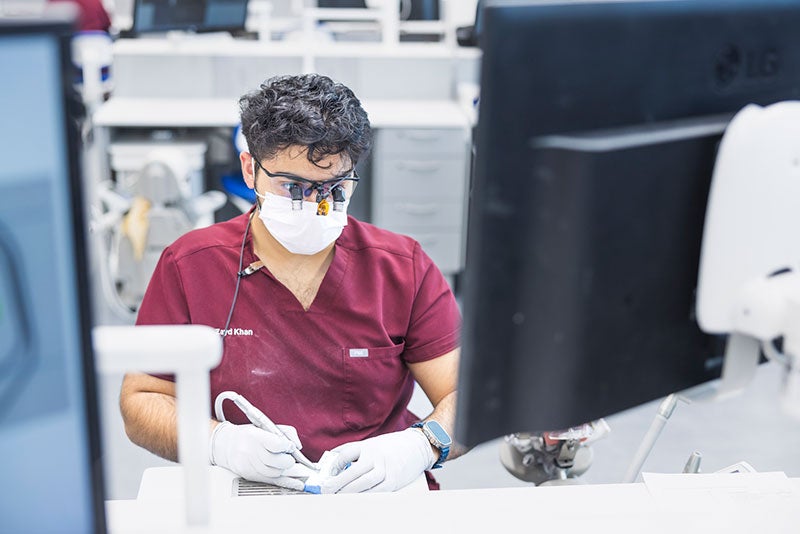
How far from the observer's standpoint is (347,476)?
121 centimetres

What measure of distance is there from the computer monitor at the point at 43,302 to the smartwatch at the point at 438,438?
73cm

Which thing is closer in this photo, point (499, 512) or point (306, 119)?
point (499, 512)

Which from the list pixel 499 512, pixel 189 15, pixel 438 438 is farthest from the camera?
pixel 189 15

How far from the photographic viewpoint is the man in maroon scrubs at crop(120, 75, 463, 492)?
4.53 ft

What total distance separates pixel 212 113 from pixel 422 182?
0.94 metres

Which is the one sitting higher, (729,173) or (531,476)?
(729,173)

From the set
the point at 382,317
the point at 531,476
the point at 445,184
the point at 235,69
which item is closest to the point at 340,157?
the point at 382,317

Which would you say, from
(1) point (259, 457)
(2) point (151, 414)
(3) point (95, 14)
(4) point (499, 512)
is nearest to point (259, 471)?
(1) point (259, 457)

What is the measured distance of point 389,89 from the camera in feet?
13.5

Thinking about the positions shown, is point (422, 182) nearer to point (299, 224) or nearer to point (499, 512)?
point (299, 224)

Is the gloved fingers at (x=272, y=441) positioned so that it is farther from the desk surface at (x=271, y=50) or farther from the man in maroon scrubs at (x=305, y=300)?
the desk surface at (x=271, y=50)

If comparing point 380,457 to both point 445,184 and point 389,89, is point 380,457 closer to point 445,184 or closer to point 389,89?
point 445,184

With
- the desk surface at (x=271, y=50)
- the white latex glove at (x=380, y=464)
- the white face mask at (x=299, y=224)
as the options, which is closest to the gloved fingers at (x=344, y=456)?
the white latex glove at (x=380, y=464)

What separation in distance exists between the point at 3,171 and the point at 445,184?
318 centimetres
